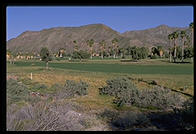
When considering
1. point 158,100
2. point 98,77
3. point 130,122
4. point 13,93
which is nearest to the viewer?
point 13,93

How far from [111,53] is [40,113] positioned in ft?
520

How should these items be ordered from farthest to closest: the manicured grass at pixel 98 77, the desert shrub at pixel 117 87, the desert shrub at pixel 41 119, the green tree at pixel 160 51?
the green tree at pixel 160 51 → the desert shrub at pixel 117 87 → the manicured grass at pixel 98 77 → the desert shrub at pixel 41 119

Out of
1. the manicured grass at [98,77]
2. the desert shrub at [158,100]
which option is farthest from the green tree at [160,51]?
the desert shrub at [158,100]

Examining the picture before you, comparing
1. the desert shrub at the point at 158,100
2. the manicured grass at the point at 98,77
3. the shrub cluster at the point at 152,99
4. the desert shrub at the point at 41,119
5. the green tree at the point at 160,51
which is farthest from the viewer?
the green tree at the point at 160,51

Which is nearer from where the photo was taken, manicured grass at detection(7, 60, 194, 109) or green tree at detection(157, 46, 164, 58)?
manicured grass at detection(7, 60, 194, 109)

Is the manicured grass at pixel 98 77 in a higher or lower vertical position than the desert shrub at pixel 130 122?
lower

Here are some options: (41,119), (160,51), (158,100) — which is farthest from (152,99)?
(160,51)

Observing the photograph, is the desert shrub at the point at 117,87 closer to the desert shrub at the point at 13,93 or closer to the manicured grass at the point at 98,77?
the manicured grass at the point at 98,77

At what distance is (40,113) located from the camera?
6652 millimetres

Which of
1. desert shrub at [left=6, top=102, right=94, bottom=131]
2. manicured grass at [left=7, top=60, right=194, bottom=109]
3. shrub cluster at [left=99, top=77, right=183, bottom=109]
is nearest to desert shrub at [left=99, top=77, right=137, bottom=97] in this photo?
manicured grass at [left=7, top=60, right=194, bottom=109]

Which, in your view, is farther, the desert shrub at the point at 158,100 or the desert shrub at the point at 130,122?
the desert shrub at the point at 158,100

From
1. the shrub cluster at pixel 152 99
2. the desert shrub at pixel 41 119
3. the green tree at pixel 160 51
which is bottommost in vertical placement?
the shrub cluster at pixel 152 99

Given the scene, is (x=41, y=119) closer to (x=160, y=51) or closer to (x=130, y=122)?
(x=130, y=122)

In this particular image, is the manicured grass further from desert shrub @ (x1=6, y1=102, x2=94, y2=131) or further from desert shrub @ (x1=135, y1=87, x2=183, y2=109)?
desert shrub @ (x1=135, y1=87, x2=183, y2=109)
